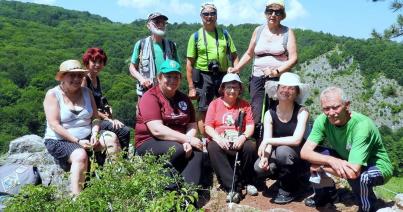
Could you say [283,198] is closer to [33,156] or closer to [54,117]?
[54,117]

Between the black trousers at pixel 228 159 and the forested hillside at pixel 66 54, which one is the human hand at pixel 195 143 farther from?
the forested hillside at pixel 66 54

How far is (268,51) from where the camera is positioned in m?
6.28

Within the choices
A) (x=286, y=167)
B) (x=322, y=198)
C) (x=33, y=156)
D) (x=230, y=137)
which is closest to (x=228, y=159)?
(x=230, y=137)

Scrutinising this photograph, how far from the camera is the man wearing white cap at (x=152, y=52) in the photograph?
6.64 meters

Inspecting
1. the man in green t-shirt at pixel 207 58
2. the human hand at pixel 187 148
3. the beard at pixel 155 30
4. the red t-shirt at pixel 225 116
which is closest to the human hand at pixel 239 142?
the red t-shirt at pixel 225 116

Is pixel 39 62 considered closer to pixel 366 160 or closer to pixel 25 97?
pixel 25 97

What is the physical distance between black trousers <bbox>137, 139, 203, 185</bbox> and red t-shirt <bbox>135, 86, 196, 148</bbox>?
0.47ft

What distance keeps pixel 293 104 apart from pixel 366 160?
119cm

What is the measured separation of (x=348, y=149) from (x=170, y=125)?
82.0 inches

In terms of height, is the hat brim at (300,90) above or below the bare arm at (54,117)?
above

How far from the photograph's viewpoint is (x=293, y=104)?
564cm

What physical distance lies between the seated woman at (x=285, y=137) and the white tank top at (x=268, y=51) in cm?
63

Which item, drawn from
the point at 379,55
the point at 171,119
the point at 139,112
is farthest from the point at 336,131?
the point at 379,55

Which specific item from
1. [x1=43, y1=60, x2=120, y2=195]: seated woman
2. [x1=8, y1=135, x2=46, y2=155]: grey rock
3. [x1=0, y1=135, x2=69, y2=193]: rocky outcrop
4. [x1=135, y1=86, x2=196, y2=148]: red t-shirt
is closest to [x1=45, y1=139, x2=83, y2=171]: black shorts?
[x1=43, y1=60, x2=120, y2=195]: seated woman
